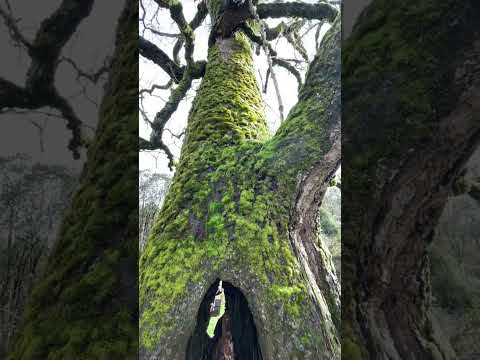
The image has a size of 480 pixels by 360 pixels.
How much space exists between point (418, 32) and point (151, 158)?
1473 mm

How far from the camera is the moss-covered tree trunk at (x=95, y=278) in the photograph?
28.7 inches

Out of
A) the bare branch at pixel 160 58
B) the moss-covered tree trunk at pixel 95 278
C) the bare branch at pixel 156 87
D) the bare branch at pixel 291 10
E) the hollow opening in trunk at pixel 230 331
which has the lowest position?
the hollow opening in trunk at pixel 230 331

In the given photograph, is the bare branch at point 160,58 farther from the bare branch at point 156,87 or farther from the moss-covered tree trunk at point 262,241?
the moss-covered tree trunk at point 262,241

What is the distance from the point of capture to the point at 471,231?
257cm

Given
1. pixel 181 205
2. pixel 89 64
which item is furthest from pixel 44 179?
pixel 181 205

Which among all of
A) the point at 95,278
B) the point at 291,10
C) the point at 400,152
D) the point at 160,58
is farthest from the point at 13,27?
the point at 400,152

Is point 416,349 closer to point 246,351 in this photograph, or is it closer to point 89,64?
point 246,351

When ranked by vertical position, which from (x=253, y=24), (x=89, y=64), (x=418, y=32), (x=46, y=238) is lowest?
(x=46, y=238)

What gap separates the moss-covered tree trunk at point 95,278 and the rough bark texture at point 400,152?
0.59m

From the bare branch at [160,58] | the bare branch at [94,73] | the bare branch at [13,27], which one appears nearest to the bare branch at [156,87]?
the bare branch at [160,58]

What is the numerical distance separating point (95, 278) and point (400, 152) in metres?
0.80

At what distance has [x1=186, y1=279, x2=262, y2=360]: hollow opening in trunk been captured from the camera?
0.86 m

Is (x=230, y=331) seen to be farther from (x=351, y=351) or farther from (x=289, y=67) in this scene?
(x=289, y=67)

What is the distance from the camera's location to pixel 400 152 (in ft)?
2.62
